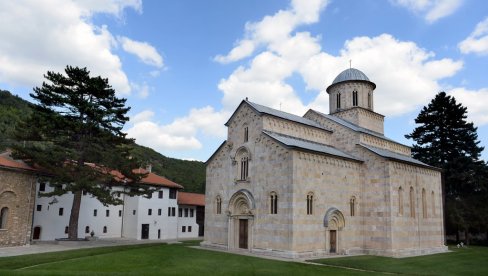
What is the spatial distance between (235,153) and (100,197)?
10630mm

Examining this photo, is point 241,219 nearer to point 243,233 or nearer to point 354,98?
point 243,233

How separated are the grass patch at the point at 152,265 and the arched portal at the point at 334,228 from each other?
5.79 metres

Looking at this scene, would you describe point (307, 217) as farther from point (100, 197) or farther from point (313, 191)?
point (100, 197)

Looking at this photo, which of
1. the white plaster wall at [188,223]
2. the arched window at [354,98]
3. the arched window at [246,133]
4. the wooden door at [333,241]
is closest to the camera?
the wooden door at [333,241]

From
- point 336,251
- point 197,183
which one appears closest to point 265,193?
point 336,251

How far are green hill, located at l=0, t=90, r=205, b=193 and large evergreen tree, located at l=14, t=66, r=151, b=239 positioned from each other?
1746 inches

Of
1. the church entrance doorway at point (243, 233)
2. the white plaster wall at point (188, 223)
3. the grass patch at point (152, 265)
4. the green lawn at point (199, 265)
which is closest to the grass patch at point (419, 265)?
the green lawn at point (199, 265)

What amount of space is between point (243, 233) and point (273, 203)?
3830mm

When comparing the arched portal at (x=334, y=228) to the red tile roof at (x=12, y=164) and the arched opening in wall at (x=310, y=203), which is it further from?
the red tile roof at (x=12, y=164)

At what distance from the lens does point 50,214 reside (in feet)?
106

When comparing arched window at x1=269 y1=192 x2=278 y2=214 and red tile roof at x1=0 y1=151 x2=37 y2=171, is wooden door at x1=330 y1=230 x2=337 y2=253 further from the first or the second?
red tile roof at x1=0 y1=151 x2=37 y2=171

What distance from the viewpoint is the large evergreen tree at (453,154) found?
125 ft

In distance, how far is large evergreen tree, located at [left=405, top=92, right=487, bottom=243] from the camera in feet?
125

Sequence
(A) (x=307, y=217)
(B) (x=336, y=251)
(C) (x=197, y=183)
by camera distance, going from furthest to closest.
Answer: (C) (x=197, y=183) < (B) (x=336, y=251) < (A) (x=307, y=217)
